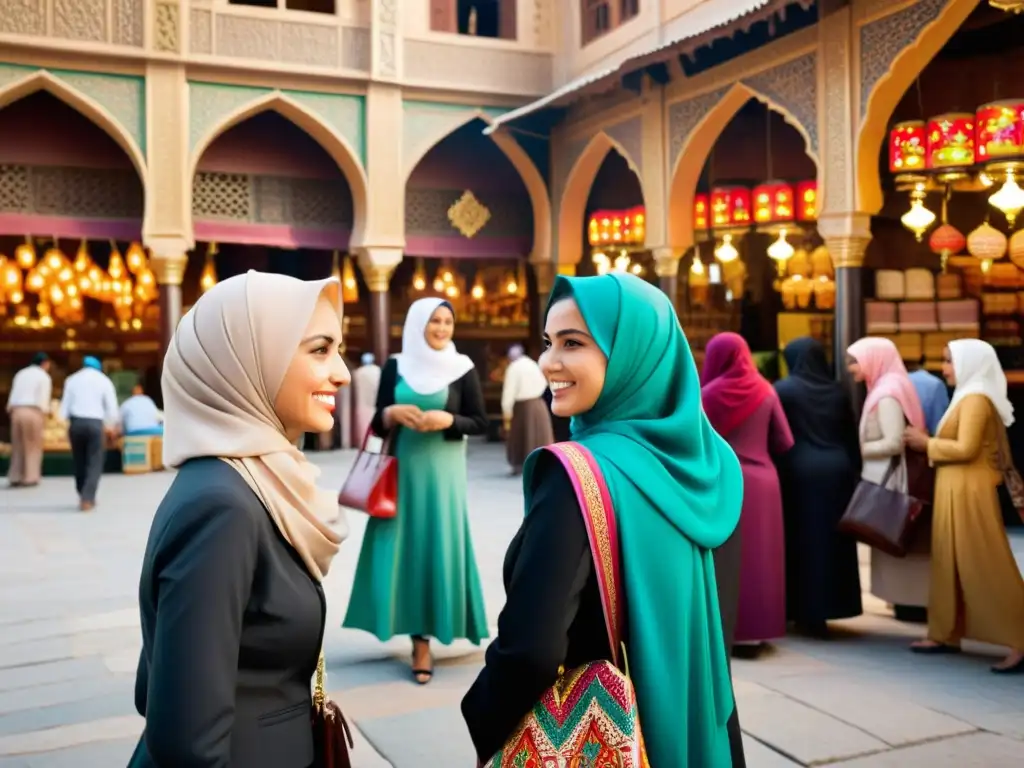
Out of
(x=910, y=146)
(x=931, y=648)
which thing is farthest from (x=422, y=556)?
(x=910, y=146)

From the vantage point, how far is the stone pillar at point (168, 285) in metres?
12.5

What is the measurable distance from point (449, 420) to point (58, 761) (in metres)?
1.86

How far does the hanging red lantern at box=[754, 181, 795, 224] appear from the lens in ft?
33.5

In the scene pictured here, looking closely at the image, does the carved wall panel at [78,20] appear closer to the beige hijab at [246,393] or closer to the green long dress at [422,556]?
the green long dress at [422,556]

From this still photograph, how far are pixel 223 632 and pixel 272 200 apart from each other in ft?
43.3

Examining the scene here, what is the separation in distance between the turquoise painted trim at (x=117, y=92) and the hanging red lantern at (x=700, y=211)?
6.70 m

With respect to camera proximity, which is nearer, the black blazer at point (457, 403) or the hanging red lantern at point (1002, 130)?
the black blazer at point (457, 403)

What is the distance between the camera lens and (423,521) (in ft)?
13.8

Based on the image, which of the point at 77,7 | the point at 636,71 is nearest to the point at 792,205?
the point at 636,71

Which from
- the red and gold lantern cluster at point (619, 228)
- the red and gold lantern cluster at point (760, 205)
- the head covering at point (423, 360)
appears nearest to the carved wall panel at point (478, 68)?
the red and gold lantern cluster at point (619, 228)

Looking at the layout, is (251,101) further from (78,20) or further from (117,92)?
(78,20)

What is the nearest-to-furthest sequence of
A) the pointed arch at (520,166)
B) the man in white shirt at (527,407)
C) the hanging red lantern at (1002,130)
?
1. the hanging red lantern at (1002,130)
2. the man in white shirt at (527,407)
3. the pointed arch at (520,166)

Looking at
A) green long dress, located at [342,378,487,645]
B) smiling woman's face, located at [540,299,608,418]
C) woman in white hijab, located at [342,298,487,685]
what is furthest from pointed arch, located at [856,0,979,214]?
smiling woman's face, located at [540,299,608,418]

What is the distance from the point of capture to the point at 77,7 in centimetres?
1189
